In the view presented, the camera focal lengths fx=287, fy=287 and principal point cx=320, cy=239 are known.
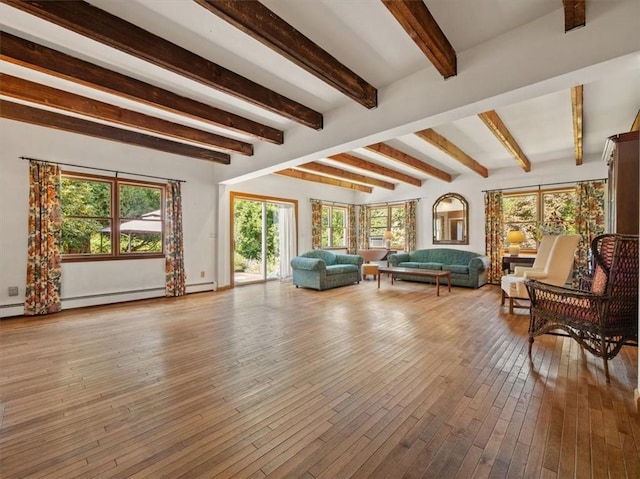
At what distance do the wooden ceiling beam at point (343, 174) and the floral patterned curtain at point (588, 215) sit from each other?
4.19m

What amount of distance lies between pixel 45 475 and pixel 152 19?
2.83 m

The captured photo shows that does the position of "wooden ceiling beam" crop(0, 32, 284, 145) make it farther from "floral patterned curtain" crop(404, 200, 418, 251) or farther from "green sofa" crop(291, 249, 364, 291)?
"floral patterned curtain" crop(404, 200, 418, 251)

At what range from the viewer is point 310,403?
6.33 ft

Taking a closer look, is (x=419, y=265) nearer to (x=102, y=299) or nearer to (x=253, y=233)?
(x=253, y=233)

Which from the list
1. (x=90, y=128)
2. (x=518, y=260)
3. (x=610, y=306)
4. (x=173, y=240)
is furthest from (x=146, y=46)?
(x=518, y=260)

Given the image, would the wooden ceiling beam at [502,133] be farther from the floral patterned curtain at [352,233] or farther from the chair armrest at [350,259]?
the floral patterned curtain at [352,233]

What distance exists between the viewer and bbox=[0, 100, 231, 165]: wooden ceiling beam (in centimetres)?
357

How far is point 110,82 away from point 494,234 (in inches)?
291

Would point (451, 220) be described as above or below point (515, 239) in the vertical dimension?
above

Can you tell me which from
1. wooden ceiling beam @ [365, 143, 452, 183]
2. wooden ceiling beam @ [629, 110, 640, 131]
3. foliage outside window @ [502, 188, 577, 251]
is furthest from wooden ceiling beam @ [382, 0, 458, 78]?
foliage outside window @ [502, 188, 577, 251]

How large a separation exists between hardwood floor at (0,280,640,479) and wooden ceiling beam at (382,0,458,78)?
8.31ft

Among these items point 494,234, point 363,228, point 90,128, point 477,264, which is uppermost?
point 90,128

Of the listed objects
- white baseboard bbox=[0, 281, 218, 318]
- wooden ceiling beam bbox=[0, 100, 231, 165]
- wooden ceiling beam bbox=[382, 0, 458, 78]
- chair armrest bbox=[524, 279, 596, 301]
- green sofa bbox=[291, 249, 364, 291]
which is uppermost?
wooden ceiling beam bbox=[0, 100, 231, 165]

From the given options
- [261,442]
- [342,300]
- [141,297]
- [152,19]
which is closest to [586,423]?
[261,442]
